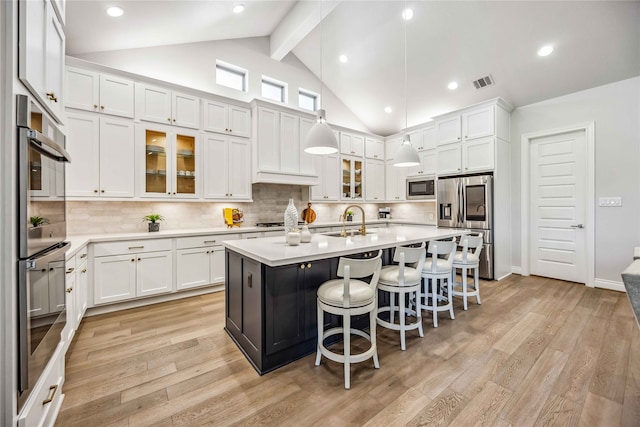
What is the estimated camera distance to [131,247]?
316 centimetres

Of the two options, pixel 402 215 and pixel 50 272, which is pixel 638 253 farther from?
pixel 402 215

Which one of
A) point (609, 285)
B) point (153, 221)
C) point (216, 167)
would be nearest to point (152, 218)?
point (153, 221)

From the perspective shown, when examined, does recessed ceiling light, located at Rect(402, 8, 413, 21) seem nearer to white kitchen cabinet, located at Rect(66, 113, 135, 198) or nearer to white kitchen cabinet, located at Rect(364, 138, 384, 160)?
white kitchen cabinet, located at Rect(364, 138, 384, 160)

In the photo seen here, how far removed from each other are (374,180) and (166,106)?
420 centimetres

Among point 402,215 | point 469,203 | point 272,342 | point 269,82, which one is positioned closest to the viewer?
point 272,342

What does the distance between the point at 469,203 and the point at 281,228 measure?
316 centimetres

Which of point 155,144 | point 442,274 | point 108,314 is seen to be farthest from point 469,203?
point 108,314

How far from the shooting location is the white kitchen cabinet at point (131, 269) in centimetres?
301

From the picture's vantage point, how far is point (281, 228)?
4.39 meters

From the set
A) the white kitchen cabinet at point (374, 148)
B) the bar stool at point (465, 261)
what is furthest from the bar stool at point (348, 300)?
the white kitchen cabinet at point (374, 148)

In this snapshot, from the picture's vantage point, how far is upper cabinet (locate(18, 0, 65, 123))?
3.69 feet

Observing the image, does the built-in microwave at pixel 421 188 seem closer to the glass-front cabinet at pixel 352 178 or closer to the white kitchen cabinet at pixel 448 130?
the white kitchen cabinet at pixel 448 130

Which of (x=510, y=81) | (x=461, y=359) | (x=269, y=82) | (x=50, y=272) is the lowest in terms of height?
(x=461, y=359)

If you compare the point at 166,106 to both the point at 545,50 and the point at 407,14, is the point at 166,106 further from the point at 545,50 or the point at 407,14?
the point at 545,50
